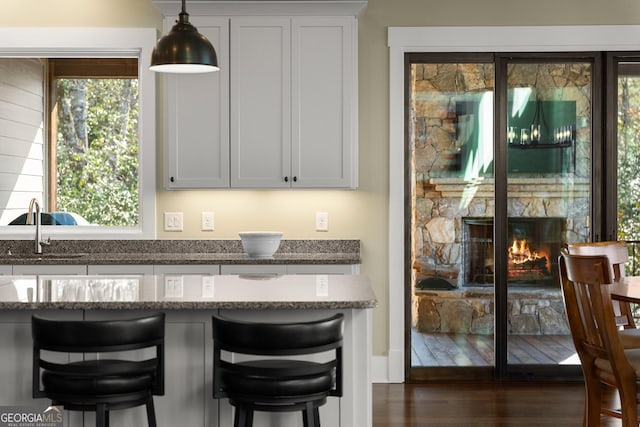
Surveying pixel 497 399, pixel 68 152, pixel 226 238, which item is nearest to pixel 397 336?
pixel 497 399

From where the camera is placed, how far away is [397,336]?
17.7 ft

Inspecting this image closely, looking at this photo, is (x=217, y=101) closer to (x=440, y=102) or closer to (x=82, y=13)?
(x=82, y=13)

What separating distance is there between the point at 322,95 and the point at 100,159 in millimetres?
1650

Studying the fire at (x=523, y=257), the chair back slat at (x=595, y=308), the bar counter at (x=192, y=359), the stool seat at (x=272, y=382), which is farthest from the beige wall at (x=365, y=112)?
the stool seat at (x=272, y=382)

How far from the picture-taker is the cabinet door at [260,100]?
5.14m

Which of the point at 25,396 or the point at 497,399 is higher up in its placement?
the point at 25,396

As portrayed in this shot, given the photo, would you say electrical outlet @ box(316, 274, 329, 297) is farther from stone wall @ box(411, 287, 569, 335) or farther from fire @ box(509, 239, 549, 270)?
fire @ box(509, 239, 549, 270)

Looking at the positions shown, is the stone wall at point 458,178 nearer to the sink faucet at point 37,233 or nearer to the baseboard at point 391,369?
the baseboard at point 391,369

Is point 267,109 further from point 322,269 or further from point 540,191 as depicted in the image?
point 540,191

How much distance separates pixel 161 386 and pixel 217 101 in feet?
8.73

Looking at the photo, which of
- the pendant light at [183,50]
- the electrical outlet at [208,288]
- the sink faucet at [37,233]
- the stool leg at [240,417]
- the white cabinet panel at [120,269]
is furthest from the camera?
the sink faucet at [37,233]

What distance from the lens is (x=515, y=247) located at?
543 centimetres

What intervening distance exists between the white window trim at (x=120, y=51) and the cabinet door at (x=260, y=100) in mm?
622

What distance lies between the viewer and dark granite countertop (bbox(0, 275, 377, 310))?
2865mm
